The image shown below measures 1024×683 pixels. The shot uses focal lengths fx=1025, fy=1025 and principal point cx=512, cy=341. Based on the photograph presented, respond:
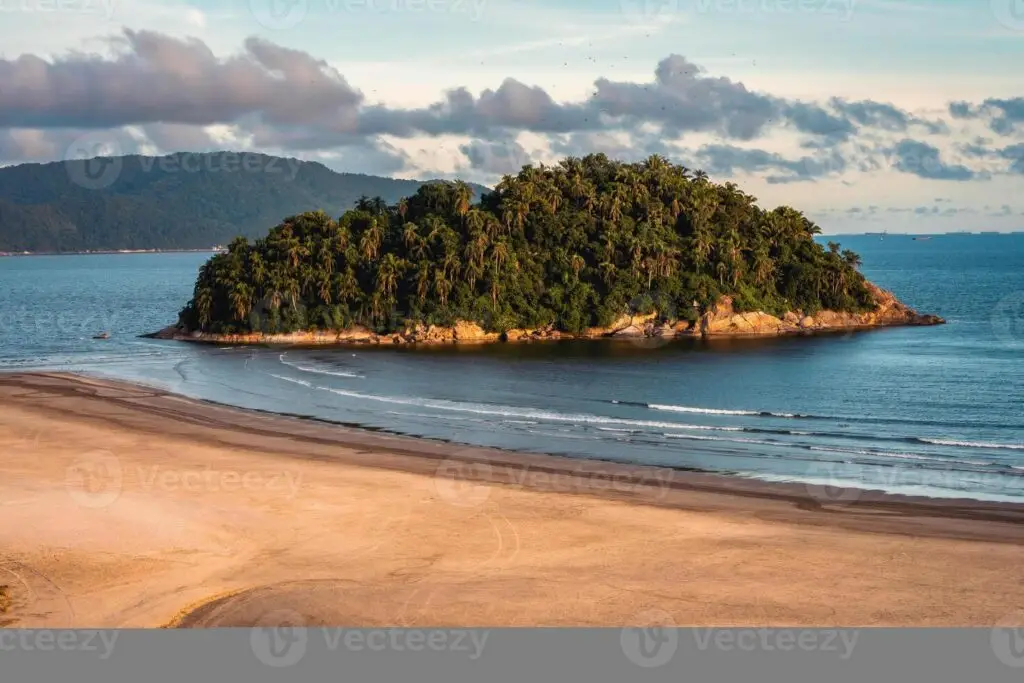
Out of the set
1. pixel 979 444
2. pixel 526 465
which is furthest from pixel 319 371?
pixel 979 444

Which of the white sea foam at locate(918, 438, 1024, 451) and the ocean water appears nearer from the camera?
the ocean water

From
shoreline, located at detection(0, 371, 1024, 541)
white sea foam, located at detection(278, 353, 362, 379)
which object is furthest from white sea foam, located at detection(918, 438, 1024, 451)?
white sea foam, located at detection(278, 353, 362, 379)

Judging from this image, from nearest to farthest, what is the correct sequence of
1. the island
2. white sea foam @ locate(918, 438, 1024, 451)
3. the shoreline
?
the shoreline
white sea foam @ locate(918, 438, 1024, 451)
the island

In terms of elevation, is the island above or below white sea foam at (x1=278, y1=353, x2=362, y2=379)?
above

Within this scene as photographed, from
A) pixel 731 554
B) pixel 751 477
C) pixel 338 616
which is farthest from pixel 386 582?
pixel 751 477

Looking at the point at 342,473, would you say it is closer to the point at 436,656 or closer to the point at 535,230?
the point at 436,656

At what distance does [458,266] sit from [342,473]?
58.2 metres

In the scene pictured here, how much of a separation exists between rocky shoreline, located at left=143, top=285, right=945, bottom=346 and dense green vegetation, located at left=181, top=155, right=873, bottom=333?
2.81 ft

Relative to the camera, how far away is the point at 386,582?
2317 cm

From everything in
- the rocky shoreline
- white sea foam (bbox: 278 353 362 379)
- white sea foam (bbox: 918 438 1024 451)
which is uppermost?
the rocky shoreline

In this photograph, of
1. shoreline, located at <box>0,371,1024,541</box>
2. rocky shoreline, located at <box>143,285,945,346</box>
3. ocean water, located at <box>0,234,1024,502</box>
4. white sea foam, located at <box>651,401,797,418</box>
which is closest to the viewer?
shoreline, located at <box>0,371,1024,541</box>

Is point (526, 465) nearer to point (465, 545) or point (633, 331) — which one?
point (465, 545)

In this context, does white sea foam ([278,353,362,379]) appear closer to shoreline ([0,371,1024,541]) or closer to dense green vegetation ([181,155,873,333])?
shoreline ([0,371,1024,541])

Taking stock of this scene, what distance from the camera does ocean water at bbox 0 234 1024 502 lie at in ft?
130
